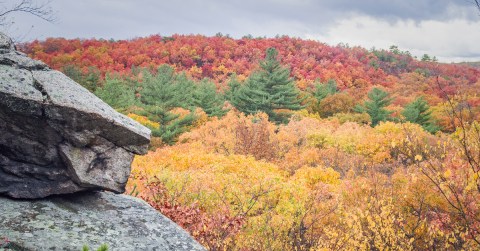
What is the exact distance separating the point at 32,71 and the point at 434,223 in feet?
37.2

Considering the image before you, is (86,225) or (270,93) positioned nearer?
(86,225)

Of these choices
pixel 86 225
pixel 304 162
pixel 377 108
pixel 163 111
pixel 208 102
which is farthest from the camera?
pixel 377 108

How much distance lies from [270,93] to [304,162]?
56.8ft

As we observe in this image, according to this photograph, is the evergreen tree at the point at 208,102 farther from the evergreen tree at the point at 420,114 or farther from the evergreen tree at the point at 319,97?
the evergreen tree at the point at 420,114

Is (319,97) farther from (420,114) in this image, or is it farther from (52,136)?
(52,136)

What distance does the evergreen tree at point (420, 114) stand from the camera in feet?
124

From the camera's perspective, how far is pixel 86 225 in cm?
566

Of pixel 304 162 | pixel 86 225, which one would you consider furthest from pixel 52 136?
pixel 304 162

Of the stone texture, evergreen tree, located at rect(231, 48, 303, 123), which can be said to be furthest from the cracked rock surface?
evergreen tree, located at rect(231, 48, 303, 123)

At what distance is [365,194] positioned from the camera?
14859 mm

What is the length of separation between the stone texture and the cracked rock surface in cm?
30

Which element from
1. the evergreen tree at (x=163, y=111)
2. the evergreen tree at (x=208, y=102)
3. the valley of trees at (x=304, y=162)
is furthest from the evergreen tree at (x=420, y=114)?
the evergreen tree at (x=163, y=111)

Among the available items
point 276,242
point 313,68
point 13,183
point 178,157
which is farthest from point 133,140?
point 313,68

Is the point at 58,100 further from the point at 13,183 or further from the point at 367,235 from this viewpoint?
the point at 367,235
